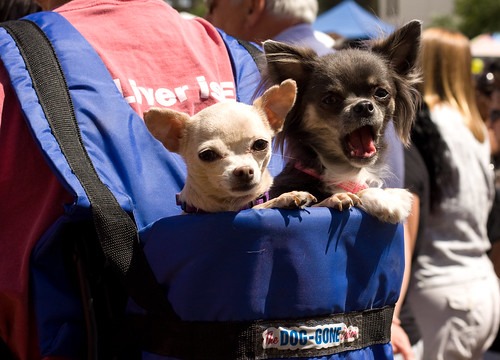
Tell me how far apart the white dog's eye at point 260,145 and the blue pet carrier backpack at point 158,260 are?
10.6 inches

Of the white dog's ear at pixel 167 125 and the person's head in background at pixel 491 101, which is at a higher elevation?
the white dog's ear at pixel 167 125

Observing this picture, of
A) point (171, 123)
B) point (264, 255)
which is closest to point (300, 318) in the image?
point (264, 255)

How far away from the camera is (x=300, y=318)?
2.35m

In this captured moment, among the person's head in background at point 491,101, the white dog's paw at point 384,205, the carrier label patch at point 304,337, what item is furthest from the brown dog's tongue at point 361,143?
the person's head in background at point 491,101

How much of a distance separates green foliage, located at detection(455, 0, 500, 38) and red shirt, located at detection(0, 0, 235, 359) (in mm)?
23804

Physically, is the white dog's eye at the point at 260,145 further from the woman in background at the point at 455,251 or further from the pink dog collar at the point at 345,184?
the woman in background at the point at 455,251

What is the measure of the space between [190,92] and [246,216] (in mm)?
821

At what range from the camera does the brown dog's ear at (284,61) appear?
2.91m

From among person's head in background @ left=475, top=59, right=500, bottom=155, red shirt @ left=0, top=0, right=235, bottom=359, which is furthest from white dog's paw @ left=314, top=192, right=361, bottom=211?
person's head in background @ left=475, top=59, right=500, bottom=155

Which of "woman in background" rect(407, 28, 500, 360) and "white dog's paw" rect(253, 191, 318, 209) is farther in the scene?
"woman in background" rect(407, 28, 500, 360)

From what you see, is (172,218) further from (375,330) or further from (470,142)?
(470,142)

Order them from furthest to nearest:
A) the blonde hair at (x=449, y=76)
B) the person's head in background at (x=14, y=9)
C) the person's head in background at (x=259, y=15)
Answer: the blonde hair at (x=449, y=76), the person's head in background at (x=259, y=15), the person's head in background at (x=14, y=9)

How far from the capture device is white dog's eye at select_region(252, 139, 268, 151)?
248 cm

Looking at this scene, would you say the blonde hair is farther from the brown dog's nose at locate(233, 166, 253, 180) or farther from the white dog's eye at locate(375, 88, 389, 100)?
the brown dog's nose at locate(233, 166, 253, 180)
